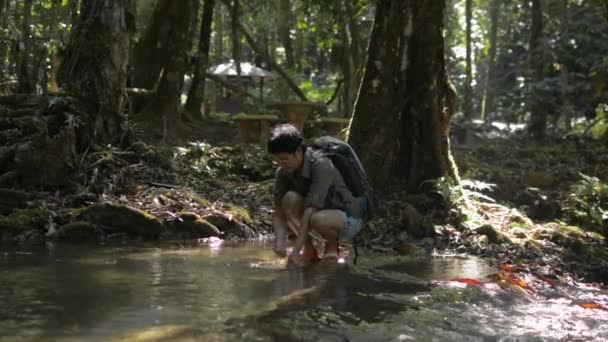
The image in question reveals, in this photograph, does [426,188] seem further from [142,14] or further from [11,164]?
[142,14]

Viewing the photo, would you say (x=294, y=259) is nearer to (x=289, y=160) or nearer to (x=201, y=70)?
(x=289, y=160)

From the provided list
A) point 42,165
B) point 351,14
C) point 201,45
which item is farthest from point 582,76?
point 42,165

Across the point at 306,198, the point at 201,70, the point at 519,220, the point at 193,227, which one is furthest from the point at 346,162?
the point at 201,70

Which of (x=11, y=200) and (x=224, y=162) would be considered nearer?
(x=11, y=200)

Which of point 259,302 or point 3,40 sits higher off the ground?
point 3,40

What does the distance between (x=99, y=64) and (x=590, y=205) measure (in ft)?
24.4

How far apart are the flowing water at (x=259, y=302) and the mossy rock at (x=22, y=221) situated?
69cm

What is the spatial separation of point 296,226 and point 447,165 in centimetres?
414

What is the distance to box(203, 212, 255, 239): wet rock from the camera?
8500 mm

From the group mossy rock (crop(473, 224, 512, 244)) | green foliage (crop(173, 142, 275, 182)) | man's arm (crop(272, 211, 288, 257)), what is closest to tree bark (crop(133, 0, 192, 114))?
green foliage (crop(173, 142, 275, 182))

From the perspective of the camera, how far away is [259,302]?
4832mm

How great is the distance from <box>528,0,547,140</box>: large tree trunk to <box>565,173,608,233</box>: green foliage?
1078 centimetres

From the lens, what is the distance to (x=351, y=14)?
18172mm

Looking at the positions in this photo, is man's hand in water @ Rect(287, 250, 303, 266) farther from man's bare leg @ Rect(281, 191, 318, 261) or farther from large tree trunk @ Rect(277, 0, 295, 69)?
large tree trunk @ Rect(277, 0, 295, 69)
